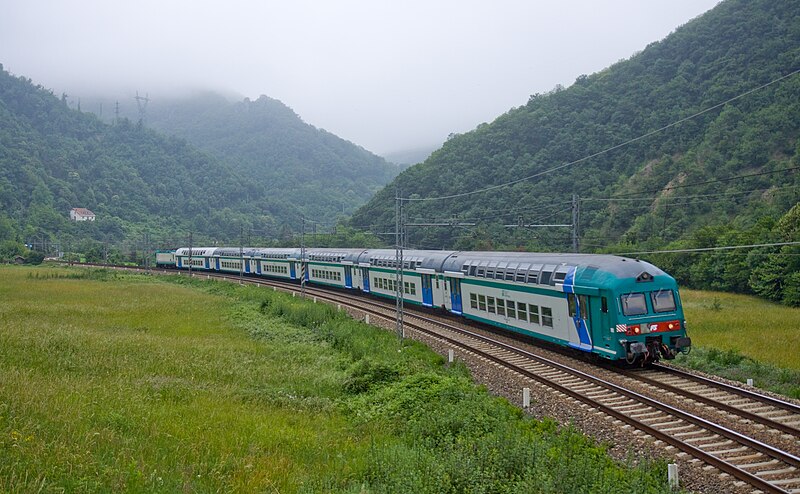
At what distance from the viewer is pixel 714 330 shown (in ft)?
93.1

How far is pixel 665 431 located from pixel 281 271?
180 feet

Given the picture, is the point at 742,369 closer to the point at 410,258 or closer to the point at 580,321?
the point at 580,321

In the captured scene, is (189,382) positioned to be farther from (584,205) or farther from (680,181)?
(680,181)

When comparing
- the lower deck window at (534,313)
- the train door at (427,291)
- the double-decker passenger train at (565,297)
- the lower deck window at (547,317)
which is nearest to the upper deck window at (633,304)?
the double-decker passenger train at (565,297)

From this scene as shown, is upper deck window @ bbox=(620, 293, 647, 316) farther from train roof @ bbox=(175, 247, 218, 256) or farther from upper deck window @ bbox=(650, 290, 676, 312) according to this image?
train roof @ bbox=(175, 247, 218, 256)

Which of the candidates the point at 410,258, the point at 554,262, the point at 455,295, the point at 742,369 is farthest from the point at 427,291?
the point at 742,369

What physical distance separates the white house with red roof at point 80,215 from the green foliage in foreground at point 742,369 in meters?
127

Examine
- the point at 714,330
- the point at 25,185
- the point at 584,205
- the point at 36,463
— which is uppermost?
the point at 25,185

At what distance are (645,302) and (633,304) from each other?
1.47ft

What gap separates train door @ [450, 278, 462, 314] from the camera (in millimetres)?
31378

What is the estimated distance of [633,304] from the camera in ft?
60.0

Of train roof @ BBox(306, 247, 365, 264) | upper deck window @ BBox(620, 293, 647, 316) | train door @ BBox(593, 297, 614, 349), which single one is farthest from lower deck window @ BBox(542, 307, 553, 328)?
train roof @ BBox(306, 247, 365, 264)

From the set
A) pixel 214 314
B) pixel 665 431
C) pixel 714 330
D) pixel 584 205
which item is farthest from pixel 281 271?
pixel 665 431

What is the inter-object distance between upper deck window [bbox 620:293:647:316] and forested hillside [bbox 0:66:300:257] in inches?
4141
